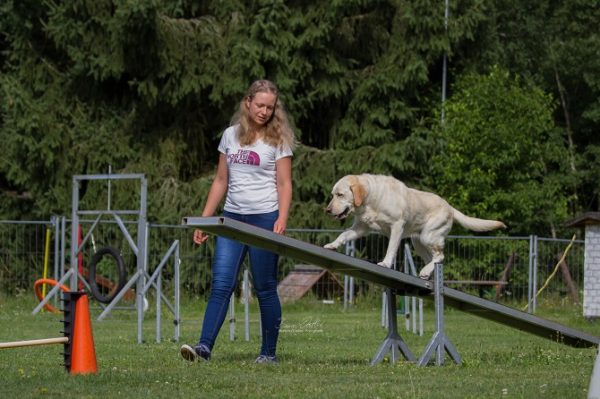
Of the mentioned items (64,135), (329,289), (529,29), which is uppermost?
(529,29)

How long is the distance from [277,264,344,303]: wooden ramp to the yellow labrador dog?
40.0 ft

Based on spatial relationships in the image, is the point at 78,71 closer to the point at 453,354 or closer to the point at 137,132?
the point at 137,132

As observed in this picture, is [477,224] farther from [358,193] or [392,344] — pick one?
[392,344]

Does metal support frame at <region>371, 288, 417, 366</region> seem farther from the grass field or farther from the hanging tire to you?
the hanging tire

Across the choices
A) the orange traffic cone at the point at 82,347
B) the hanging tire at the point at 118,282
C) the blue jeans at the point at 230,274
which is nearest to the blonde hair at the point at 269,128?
the blue jeans at the point at 230,274

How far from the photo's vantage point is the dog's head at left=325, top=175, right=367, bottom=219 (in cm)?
864

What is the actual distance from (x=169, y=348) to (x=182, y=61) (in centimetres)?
1455

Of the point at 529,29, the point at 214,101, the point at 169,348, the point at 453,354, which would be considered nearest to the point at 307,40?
the point at 214,101

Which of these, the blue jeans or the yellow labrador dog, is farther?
the yellow labrador dog

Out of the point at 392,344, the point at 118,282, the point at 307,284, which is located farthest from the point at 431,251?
the point at 307,284

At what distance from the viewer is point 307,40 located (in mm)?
24312

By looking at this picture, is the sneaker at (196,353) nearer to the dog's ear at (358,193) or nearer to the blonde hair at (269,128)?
the blonde hair at (269,128)

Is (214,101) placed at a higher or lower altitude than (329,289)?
higher

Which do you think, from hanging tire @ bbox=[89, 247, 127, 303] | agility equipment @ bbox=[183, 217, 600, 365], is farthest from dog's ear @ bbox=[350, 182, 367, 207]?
hanging tire @ bbox=[89, 247, 127, 303]
